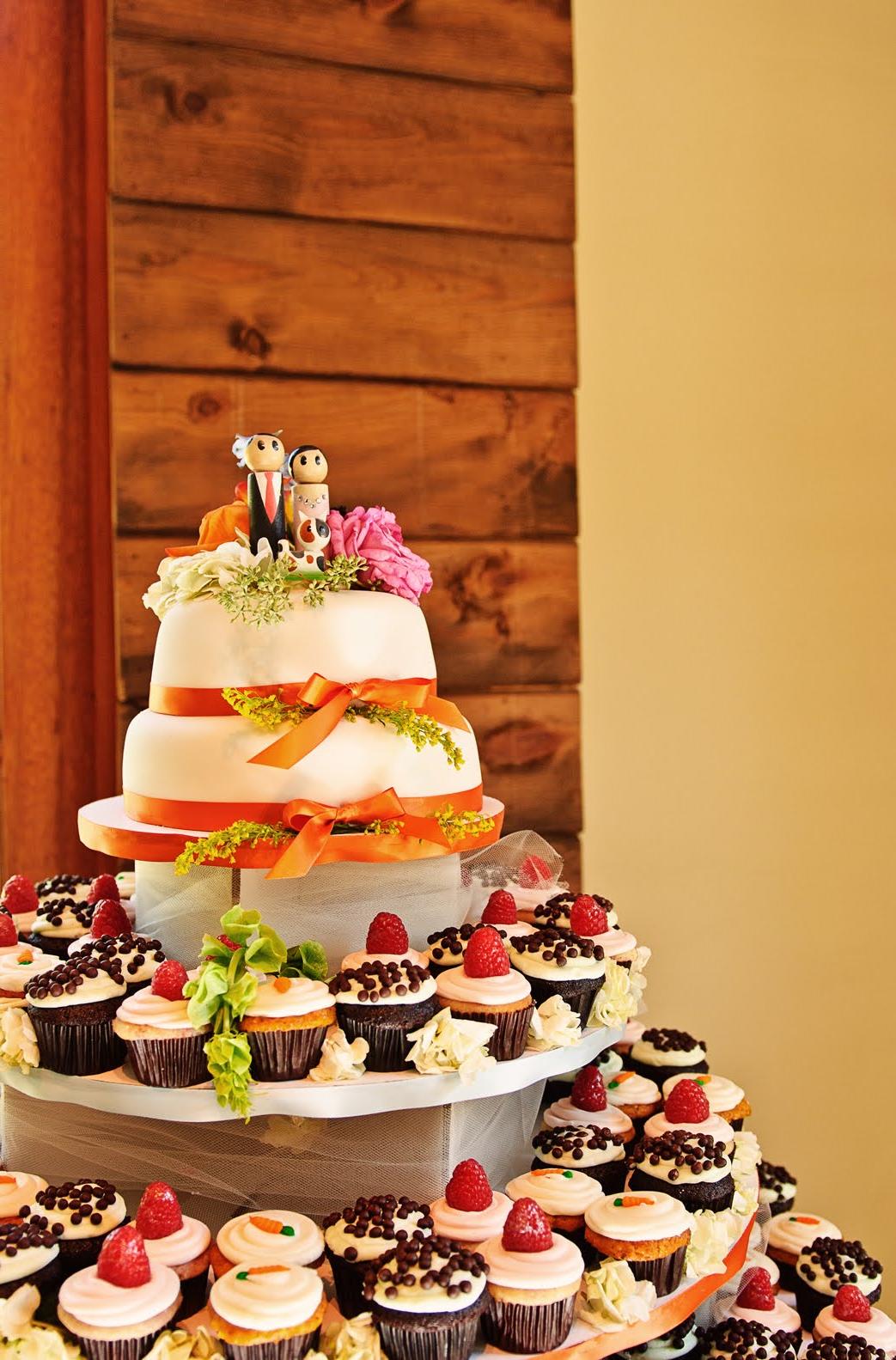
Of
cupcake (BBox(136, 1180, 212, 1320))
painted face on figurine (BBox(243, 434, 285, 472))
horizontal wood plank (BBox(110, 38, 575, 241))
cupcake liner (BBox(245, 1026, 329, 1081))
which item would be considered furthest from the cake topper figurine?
horizontal wood plank (BBox(110, 38, 575, 241))

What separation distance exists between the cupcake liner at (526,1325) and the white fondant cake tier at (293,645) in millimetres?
688

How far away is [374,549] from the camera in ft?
5.55

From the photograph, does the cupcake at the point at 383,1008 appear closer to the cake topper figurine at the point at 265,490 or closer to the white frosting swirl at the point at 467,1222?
the white frosting swirl at the point at 467,1222

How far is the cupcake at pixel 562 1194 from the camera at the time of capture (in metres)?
1.46

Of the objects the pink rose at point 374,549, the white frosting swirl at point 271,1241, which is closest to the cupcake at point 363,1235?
the white frosting swirl at point 271,1241

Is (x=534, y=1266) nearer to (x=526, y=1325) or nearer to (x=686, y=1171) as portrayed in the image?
(x=526, y=1325)

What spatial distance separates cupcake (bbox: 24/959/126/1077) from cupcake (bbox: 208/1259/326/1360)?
293 millimetres

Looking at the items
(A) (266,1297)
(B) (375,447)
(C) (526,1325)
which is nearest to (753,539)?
(B) (375,447)

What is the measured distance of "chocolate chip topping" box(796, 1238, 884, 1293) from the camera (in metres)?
1.75

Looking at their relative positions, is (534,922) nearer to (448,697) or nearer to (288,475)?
(288,475)

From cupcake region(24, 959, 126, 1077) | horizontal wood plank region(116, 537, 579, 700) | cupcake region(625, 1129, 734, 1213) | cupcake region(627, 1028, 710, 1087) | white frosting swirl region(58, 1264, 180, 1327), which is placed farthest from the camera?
horizontal wood plank region(116, 537, 579, 700)

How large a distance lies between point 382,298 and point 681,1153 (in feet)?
5.44

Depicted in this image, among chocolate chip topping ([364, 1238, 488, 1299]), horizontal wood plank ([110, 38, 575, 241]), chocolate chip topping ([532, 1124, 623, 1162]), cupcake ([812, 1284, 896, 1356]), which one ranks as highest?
horizontal wood plank ([110, 38, 575, 241])

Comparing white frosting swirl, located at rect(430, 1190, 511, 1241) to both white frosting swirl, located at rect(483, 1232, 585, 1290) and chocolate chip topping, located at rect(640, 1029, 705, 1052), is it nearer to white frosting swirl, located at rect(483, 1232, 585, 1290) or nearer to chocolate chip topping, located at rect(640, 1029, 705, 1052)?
Result: white frosting swirl, located at rect(483, 1232, 585, 1290)
